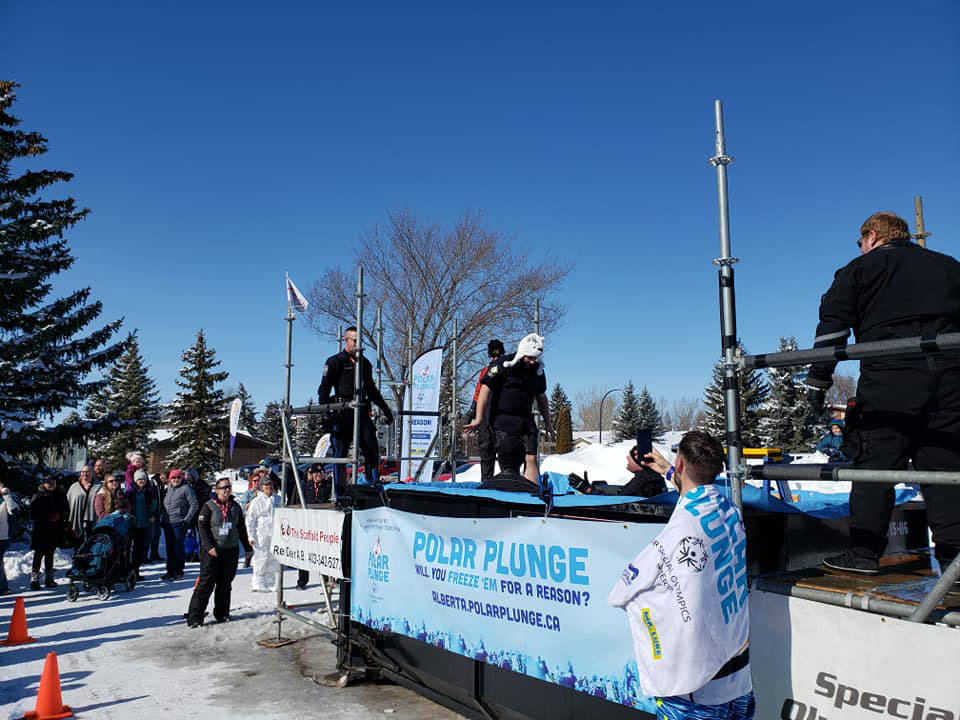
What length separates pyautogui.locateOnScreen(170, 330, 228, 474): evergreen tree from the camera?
48.2 m

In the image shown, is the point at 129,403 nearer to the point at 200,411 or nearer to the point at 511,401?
the point at 200,411

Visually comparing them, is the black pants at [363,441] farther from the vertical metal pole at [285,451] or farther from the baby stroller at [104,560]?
the baby stroller at [104,560]

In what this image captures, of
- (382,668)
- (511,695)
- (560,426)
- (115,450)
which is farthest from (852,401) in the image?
(560,426)

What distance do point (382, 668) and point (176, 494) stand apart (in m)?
→ 8.14

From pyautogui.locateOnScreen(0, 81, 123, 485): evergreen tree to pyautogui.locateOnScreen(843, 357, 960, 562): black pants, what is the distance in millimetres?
20341

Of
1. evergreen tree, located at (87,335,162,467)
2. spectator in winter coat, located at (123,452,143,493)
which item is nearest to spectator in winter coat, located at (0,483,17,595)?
spectator in winter coat, located at (123,452,143,493)

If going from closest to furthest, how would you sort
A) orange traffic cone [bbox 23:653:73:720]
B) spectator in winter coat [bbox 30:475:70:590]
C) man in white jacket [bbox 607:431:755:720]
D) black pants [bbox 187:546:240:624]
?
1. man in white jacket [bbox 607:431:755:720]
2. orange traffic cone [bbox 23:653:73:720]
3. black pants [bbox 187:546:240:624]
4. spectator in winter coat [bbox 30:475:70:590]

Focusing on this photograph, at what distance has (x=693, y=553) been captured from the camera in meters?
2.76

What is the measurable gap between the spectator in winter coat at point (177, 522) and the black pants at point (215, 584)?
3856 mm

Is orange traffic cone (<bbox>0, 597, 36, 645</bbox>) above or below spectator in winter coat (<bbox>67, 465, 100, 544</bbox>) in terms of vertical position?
below

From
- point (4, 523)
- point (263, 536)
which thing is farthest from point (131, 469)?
point (263, 536)

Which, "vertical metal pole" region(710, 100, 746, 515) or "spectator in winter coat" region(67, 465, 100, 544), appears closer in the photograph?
"vertical metal pole" region(710, 100, 746, 515)

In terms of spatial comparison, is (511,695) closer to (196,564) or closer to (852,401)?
(852,401)

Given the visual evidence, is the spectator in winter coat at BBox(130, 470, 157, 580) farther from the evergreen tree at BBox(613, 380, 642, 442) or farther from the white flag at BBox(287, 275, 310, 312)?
the evergreen tree at BBox(613, 380, 642, 442)
